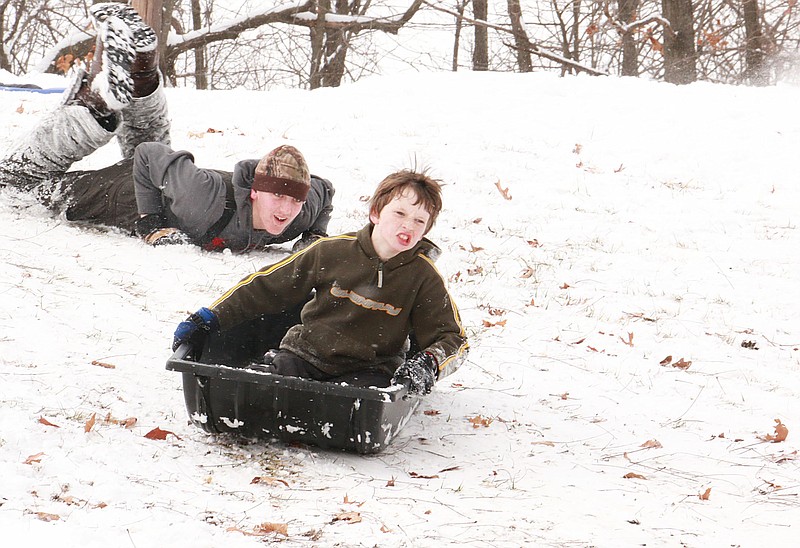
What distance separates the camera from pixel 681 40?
14.8 meters

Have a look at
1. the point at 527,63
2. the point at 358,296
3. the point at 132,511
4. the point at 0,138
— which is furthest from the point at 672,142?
the point at 527,63

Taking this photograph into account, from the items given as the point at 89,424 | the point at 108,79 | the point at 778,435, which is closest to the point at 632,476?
the point at 778,435

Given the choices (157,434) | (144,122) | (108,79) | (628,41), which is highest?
(628,41)

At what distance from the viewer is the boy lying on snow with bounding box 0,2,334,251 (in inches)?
231

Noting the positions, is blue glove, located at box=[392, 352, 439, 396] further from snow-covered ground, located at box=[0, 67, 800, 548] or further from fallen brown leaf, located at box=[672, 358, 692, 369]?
fallen brown leaf, located at box=[672, 358, 692, 369]

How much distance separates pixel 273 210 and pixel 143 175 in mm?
1072

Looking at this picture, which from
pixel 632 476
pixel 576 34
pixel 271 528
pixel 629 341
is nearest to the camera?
pixel 271 528

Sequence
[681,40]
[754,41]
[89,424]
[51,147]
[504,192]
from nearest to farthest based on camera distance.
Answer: [89,424], [51,147], [504,192], [681,40], [754,41]

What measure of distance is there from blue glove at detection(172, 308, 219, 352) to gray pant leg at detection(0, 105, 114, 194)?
3.40 metres

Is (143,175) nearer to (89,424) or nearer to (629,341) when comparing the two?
(89,424)

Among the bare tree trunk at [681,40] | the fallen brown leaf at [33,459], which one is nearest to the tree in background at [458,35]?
the bare tree trunk at [681,40]

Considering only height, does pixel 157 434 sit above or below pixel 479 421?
above

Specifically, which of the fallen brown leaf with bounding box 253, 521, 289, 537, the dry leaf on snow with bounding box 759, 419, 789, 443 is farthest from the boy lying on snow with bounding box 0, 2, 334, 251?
the fallen brown leaf with bounding box 253, 521, 289, 537

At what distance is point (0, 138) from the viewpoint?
28.0ft
